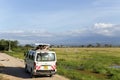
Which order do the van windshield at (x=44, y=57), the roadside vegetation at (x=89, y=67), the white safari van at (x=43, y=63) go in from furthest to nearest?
the roadside vegetation at (x=89, y=67)
the van windshield at (x=44, y=57)
the white safari van at (x=43, y=63)

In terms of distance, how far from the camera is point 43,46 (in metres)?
28.7

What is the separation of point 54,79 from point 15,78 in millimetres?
3121

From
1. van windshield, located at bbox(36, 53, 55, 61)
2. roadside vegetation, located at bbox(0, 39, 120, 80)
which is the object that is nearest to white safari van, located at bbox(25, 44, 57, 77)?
van windshield, located at bbox(36, 53, 55, 61)

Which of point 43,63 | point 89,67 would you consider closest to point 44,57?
point 43,63

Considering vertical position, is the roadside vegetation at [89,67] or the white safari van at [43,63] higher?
the white safari van at [43,63]

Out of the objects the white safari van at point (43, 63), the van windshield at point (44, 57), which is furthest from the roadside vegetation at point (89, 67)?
the van windshield at point (44, 57)

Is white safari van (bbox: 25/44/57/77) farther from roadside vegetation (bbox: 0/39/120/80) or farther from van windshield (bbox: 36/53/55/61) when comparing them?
roadside vegetation (bbox: 0/39/120/80)

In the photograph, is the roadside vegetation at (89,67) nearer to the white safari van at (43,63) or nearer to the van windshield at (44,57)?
the white safari van at (43,63)

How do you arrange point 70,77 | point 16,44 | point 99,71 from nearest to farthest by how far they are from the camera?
point 70,77 < point 99,71 < point 16,44

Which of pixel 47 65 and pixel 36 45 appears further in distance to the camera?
pixel 36 45

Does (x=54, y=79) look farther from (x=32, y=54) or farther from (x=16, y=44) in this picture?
(x=16, y=44)

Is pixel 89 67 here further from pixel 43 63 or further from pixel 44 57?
pixel 43 63

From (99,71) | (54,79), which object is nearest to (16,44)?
(99,71)

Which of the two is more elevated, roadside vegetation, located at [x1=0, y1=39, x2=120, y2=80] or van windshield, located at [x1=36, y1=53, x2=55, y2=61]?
van windshield, located at [x1=36, y1=53, x2=55, y2=61]
